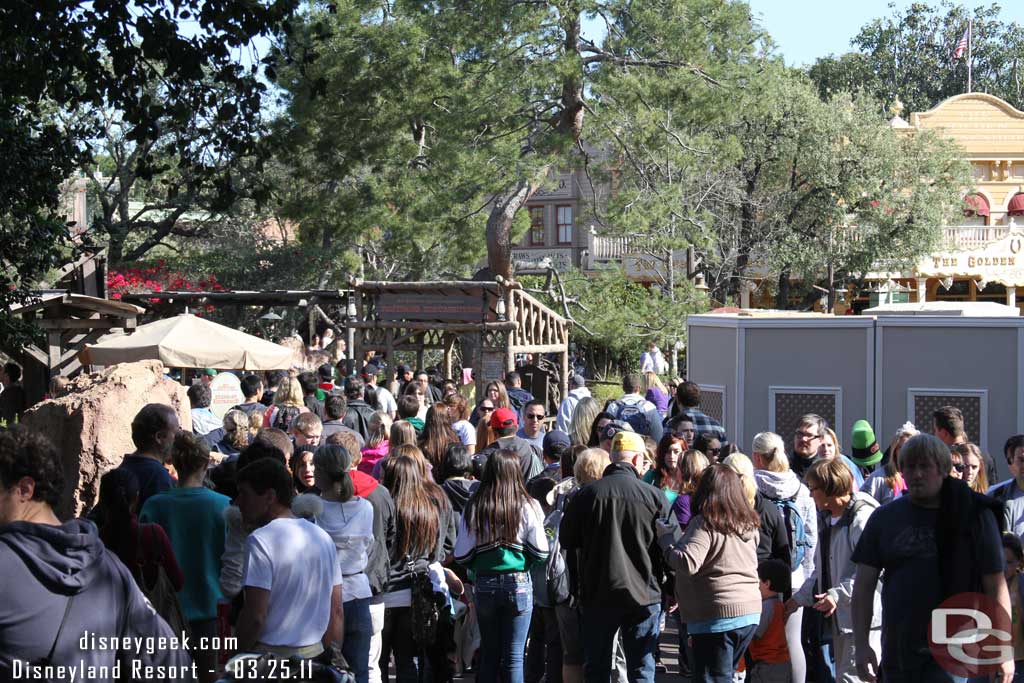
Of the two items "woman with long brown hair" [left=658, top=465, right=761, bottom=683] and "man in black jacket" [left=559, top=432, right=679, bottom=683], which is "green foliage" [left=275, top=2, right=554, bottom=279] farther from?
"woman with long brown hair" [left=658, top=465, right=761, bottom=683]

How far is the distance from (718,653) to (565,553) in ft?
3.87

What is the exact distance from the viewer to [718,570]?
19.1ft

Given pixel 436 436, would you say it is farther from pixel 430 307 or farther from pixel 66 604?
pixel 430 307

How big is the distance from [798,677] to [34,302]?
6.93 meters

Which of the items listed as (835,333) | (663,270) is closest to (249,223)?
(663,270)

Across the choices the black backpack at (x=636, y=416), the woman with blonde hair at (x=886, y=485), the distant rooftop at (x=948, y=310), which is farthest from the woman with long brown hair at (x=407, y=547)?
the distant rooftop at (x=948, y=310)

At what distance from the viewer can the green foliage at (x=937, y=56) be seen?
210 feet

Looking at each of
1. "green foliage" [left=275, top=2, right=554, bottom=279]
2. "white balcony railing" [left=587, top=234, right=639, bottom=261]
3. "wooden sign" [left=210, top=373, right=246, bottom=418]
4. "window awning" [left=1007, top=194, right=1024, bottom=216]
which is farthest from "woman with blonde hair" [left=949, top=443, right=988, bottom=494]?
"window awning" [left=1007, top=194, right=1024, bottom=216]

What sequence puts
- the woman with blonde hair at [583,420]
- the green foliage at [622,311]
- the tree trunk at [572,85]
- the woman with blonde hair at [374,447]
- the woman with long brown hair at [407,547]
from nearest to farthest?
the woman with long brown hair at [407,547]
the woman with blonde hair at [374,447]
the woman with blonde hair at [583,420]
the tree trunk at [572,85]
the green foliage at [622,311]

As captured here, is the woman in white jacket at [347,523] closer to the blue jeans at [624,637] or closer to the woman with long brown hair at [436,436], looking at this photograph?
the blue jeans at [624,637]

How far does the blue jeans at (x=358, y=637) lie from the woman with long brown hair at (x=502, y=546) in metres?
0.66

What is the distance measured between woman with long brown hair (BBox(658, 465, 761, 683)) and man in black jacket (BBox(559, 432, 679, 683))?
0.36 metres

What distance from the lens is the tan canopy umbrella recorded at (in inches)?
618

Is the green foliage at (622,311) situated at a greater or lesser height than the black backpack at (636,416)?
greater
